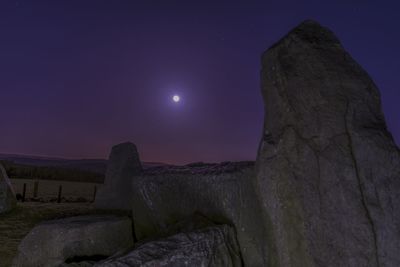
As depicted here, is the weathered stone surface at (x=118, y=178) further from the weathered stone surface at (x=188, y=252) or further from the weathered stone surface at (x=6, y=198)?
the weathered stone surface at (x=188, y=252)

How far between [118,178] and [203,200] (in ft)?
19.9

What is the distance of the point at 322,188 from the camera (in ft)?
12.6

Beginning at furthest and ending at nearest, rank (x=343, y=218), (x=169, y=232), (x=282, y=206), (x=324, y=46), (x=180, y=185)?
(x=180, y=185), (x=169, y=232), (x=324, y=46), (x=282, y=206), (x=343, y=218)

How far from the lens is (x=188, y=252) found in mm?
3980

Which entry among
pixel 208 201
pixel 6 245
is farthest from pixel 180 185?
pixel 6 245

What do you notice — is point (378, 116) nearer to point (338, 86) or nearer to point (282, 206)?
point (338, 86)

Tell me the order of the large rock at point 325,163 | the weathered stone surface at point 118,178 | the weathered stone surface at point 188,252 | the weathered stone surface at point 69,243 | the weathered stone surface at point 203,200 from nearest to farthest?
1. the large rock at point 325,163
2. the weathered stone surface at point 188,252
3. the weathered stone surface at point 203,200
4. the weathered stone surface at point 69,243
5. the weathered stone surface at point 118,178

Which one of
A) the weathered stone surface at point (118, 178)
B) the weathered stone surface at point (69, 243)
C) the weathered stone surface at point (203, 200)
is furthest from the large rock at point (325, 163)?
the weathered stone surface at point (118, 178)

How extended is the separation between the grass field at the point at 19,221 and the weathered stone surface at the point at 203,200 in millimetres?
2576

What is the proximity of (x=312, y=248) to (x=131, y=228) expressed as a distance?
3.29 metres

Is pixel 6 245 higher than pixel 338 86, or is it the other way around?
pixel 338 86

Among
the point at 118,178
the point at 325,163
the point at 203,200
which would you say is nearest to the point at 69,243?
→ the point at 203,200

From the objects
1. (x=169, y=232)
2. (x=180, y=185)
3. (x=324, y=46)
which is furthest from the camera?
(x=180, y=185)

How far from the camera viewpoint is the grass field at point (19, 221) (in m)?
7.12
